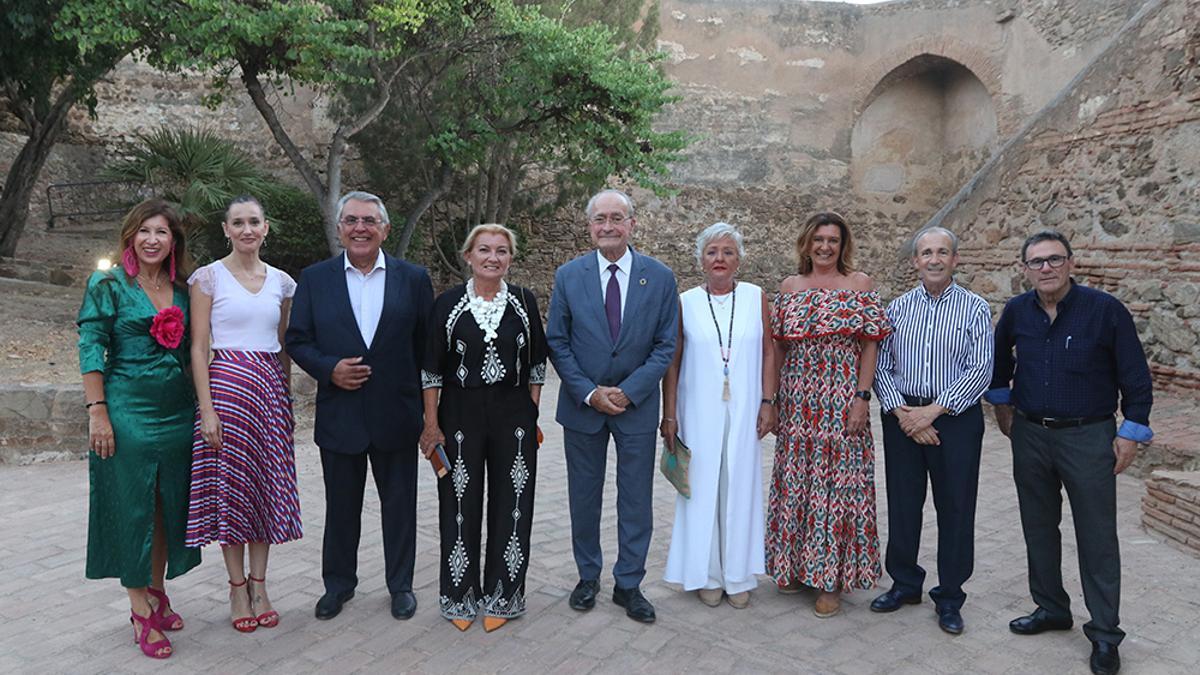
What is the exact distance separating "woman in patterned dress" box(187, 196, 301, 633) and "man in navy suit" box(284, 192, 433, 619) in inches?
5.6

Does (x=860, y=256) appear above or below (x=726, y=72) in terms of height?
below

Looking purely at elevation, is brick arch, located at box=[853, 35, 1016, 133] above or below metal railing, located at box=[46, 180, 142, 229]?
above

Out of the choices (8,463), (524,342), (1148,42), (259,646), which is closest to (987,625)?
(524,342)

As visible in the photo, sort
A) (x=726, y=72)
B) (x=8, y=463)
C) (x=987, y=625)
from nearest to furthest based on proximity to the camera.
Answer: (x=987, y=625) → (x=8, y=463) → (x=726, y=72)

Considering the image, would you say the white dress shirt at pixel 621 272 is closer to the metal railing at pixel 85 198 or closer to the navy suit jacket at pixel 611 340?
the navy suit jacket at pixel 611 340

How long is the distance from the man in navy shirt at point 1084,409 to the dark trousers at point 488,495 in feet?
6.80

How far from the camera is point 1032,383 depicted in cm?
334

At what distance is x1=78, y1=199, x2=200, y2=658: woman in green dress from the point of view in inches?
125

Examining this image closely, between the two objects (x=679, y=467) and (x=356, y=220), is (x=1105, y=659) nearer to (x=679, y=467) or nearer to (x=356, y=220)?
(x=679, y=467)

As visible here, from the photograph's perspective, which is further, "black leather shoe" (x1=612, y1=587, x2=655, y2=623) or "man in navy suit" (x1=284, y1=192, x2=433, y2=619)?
"black leather shoe" (x1=612, y1=587, x2=655, y2=623)

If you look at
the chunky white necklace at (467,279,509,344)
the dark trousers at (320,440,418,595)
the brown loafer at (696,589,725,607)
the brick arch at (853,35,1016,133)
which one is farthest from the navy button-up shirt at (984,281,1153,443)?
the brick arch at (853,35,1016,133)

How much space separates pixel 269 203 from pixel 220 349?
947 cm

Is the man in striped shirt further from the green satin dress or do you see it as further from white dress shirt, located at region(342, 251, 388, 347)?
the green satin dress

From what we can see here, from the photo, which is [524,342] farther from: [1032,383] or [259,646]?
[1032,383]
